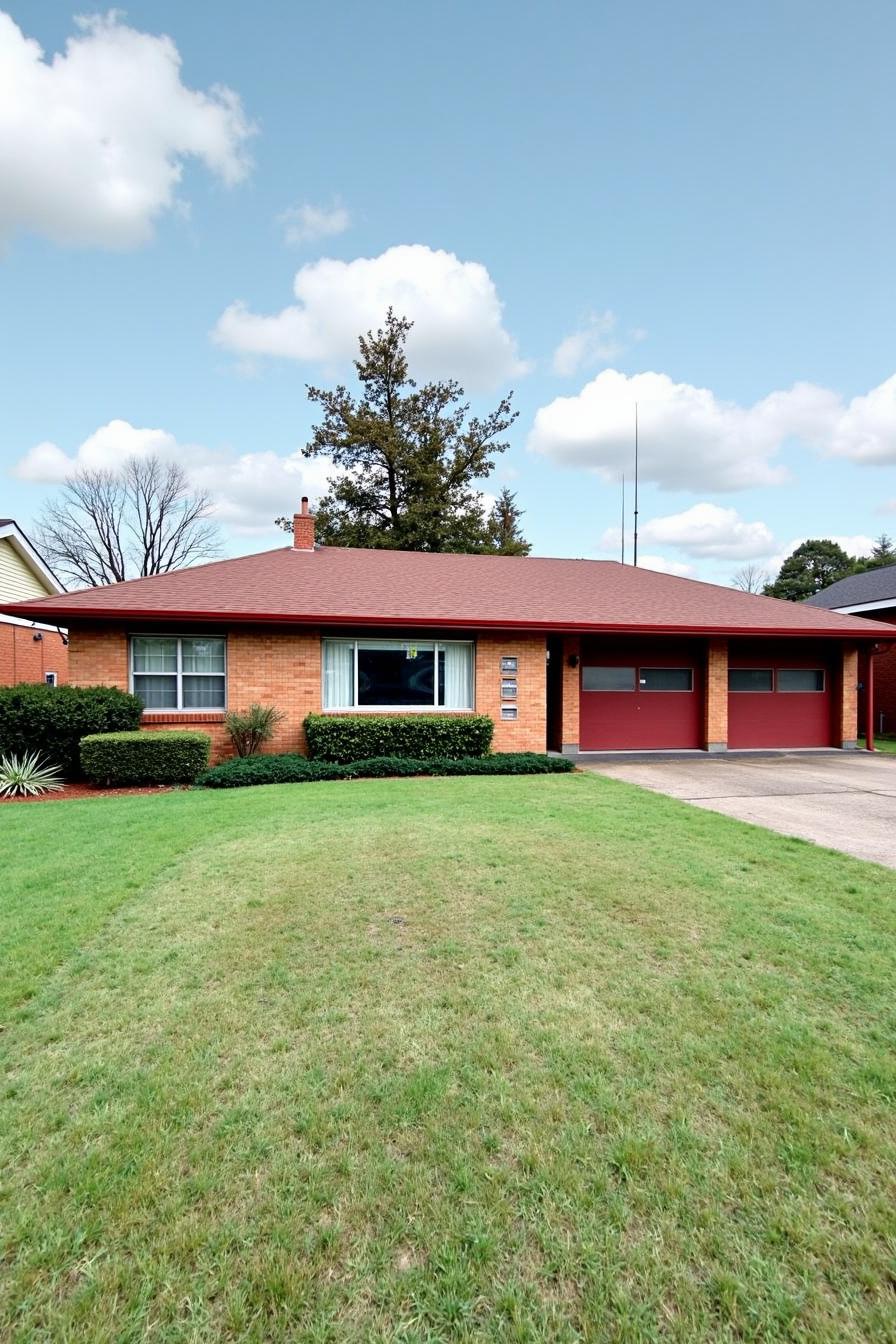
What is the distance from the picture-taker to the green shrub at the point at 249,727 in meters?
10.7

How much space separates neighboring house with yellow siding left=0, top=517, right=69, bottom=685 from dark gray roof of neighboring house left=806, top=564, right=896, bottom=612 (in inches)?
1008

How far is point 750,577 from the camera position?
57.7m

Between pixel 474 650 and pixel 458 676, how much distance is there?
621 mm

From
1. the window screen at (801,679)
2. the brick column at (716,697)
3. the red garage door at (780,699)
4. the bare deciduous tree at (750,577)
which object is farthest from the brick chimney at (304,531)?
the bare deciduous tree at (750,577)

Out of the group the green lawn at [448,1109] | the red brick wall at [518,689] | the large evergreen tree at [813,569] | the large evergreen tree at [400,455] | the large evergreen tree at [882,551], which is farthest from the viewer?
the large evergreen tree at [882,551]

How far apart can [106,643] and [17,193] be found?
8.99 metres

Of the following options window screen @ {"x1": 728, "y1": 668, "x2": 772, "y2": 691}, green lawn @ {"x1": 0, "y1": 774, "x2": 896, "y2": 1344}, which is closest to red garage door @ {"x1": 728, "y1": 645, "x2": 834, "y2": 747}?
window screen @ {"x1": 728, "y1": 668, "x2": 772, "y2": 691}

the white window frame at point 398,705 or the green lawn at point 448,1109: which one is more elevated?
the white window frame at point 398,705

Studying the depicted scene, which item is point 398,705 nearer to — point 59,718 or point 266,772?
point 266,772

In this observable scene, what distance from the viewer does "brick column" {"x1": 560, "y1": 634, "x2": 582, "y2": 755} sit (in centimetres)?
1270

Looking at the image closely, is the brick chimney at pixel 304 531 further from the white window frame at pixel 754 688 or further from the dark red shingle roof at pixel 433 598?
the white window frame at pixel 754 688

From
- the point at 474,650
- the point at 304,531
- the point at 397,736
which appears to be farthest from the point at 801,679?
the point at 304,531

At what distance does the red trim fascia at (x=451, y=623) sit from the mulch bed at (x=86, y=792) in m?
2.88

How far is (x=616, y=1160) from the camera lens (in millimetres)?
2018
